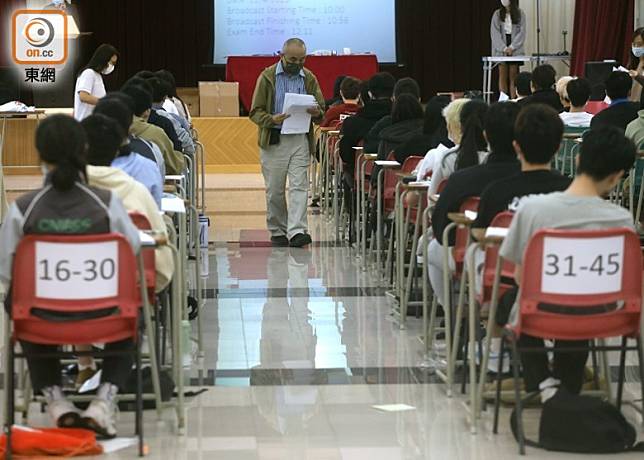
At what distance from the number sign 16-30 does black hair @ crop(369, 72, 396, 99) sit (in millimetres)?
5382

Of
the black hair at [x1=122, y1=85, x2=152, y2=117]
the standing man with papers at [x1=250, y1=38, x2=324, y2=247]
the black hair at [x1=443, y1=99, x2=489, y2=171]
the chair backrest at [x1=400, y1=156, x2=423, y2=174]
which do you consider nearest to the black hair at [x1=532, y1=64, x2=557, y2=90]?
the standing man with papers at [x1=250, y1=38, x2=324, y2=247]

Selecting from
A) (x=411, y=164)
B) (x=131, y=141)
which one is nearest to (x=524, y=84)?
(x=411, y=164)

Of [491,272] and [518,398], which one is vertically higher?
[491,272]

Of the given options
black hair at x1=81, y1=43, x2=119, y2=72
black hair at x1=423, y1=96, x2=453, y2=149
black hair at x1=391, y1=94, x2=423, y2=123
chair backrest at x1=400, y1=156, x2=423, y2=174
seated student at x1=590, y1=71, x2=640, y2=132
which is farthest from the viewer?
black hair at x1=81, y1=43, x2=119, y2=72

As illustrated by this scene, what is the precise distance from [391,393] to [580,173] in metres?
1.30

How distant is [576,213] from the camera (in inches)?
171

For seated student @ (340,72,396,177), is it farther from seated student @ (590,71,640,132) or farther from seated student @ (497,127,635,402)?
seated student @ (497,127,635,402)

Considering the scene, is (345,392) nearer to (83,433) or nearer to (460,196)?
(460,196)

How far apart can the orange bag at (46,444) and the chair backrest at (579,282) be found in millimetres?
1447

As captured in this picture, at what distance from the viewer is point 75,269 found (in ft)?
13.8

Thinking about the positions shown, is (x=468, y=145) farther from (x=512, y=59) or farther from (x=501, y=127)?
(x=512, y=59)

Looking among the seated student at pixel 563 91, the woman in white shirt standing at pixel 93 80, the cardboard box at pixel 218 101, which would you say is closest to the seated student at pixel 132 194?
the woman in white shirt standing at pixel 93 80

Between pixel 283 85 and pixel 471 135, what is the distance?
3850 millimetres

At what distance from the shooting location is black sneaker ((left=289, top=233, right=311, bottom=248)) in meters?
9.65
